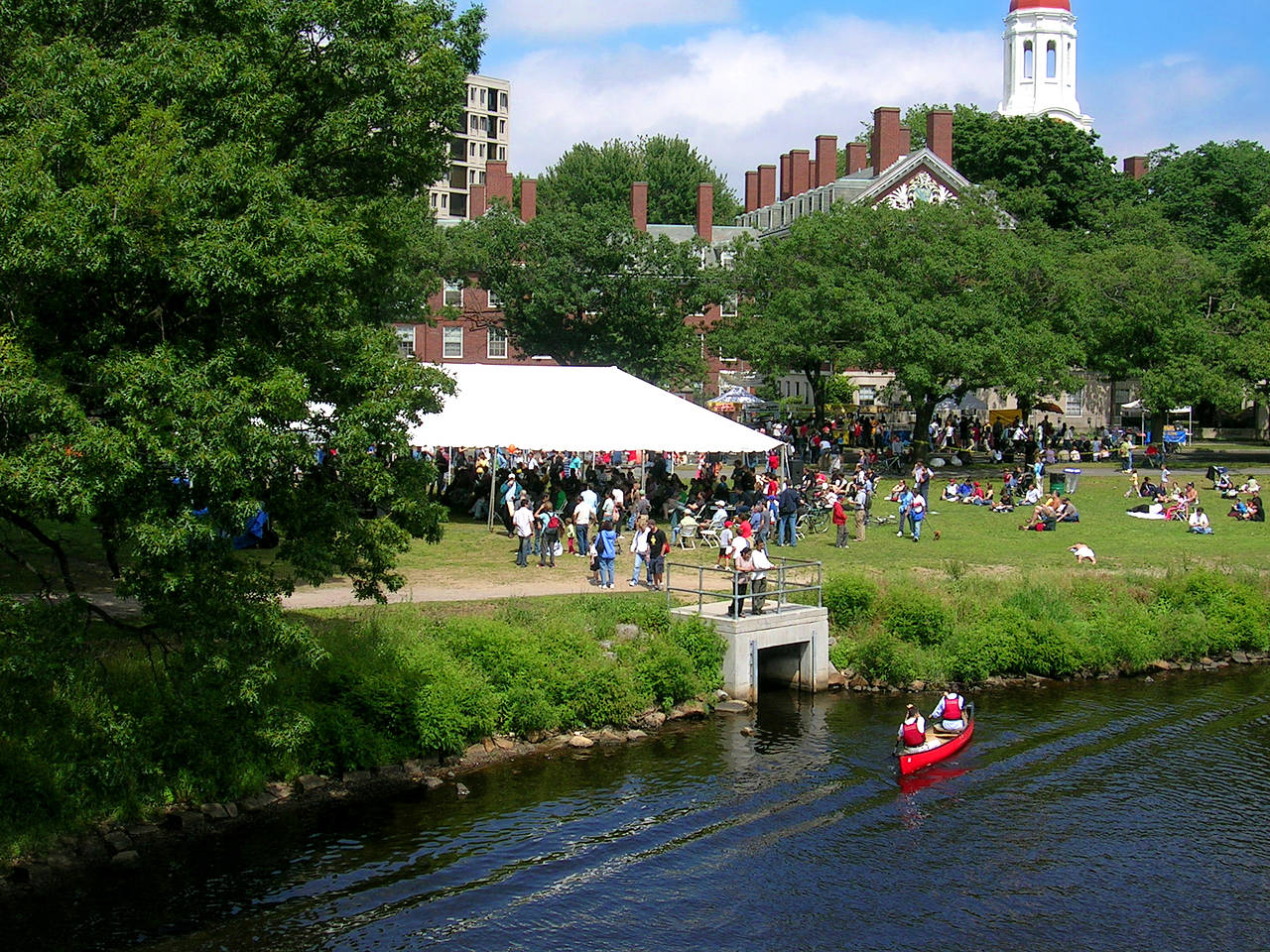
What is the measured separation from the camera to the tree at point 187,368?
44.9ft

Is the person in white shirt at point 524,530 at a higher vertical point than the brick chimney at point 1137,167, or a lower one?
lower

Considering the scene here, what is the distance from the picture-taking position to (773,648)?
24.9m

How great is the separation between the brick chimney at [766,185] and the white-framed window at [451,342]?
24.4 metres

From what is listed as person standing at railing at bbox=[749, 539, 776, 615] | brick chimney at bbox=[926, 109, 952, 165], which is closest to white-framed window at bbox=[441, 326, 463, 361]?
brick chimney at bbox=[926, 109, 952, 165]

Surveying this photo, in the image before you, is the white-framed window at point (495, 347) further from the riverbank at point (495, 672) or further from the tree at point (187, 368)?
the tree at point (187, 368)

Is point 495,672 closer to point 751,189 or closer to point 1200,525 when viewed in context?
point 1200,525

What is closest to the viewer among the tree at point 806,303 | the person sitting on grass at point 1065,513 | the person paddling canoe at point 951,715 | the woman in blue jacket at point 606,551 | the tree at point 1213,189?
the person paddling canoe at point 951,715

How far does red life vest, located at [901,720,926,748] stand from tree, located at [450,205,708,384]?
130 feet

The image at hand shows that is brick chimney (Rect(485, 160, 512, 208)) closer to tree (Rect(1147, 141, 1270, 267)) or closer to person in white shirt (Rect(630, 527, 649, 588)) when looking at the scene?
tree (Rect(1147, 141, 1270, 267))

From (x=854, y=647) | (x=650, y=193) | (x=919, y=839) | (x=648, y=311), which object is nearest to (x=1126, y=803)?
(x=919, y=839)

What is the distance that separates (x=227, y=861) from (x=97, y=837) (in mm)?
1697

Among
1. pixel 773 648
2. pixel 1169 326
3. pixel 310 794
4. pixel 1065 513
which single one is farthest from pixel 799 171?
pixel 310 794

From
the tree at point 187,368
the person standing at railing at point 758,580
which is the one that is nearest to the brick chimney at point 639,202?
the person standing at railing at point 758,580

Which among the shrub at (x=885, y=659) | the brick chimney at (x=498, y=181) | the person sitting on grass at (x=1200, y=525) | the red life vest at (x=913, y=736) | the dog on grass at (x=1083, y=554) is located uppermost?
the brick chimney at (x=498, y=181)
